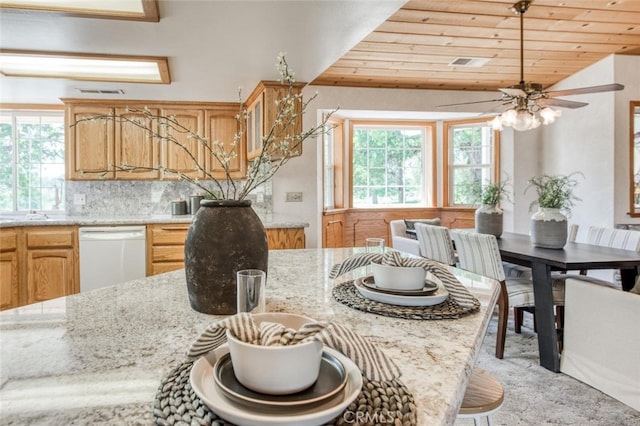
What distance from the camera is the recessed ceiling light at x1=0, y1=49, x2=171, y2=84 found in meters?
2.86

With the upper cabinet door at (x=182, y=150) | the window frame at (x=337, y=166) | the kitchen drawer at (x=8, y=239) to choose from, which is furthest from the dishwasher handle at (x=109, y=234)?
the window frame at (x=337, y=166)

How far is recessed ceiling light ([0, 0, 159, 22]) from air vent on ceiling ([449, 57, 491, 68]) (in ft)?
10.1

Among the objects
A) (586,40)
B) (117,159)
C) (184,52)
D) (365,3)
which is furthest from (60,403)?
(586,40)

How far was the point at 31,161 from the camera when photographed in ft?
14.9

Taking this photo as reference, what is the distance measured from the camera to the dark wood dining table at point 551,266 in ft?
8.02

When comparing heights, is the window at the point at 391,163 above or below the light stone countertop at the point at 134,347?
above

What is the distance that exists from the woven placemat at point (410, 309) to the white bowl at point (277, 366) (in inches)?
17.8

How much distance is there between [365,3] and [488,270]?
1918 mm

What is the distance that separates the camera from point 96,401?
0.58 meters

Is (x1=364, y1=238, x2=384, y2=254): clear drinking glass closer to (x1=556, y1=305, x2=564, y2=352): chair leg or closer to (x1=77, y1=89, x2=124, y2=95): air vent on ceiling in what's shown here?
(x1=556, y1=305, x2=564, y2=352): chair leg

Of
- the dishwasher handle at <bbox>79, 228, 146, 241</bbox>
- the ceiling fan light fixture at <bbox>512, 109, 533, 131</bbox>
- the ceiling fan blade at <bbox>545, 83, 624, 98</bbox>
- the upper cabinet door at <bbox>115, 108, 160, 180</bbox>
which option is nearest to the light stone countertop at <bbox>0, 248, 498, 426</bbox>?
the ceiling fan blade at <bbox>545, 83, 624, 98</bbox>

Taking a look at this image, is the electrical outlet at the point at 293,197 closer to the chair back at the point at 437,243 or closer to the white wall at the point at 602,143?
the chair back at the point at 437,243

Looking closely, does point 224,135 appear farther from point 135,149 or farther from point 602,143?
point 602,143

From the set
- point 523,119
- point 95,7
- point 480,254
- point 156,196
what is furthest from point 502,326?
point 156,196
